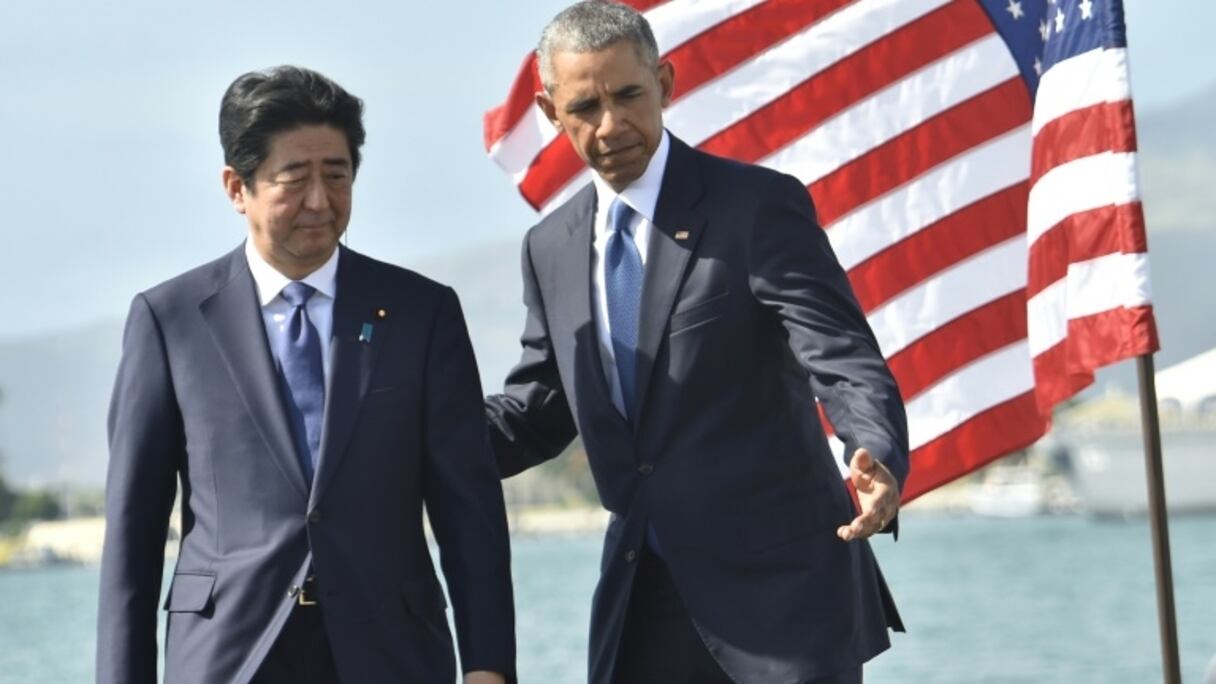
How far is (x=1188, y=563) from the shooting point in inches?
3179

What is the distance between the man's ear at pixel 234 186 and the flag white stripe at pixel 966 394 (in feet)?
12.1

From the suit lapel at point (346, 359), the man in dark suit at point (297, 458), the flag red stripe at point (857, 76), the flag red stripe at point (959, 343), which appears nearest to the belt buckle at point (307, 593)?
the man in dark suit at point (297, 458)

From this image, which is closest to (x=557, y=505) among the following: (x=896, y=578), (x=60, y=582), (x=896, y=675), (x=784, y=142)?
(x=60, y=582)

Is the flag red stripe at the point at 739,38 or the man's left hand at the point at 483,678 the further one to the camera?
the flag red stripe at the point at 739,38

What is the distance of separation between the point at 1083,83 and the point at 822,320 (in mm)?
2429

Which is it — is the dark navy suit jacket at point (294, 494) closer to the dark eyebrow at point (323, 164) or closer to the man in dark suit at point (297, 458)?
the man in dark suit at point (297, 458)

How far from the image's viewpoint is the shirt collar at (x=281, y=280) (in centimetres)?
555

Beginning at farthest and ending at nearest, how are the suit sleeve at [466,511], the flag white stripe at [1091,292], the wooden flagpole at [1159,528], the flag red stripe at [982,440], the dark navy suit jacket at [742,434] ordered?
1. the flag red stripe at [982,440]
2. the flag white stripe at [1091,292]
3. the wooden flagpole at [1159,528]
4. the dark navy suit jacket at [742,434]
5. the suit sleeve at [466,511]

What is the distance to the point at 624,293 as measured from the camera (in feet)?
19.5

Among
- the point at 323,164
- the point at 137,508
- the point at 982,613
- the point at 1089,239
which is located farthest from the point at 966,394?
the point at 982,613

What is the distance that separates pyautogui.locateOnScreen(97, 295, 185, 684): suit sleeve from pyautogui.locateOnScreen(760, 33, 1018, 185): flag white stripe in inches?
150

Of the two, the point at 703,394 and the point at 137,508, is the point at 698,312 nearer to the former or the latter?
the point at 703,394

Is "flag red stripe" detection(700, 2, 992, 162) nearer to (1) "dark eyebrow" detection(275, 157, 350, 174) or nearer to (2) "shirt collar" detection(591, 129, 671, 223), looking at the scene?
(2) "shirt collar" detection(591, 129, 671, 223)

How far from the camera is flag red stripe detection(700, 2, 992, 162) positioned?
8922 mm
